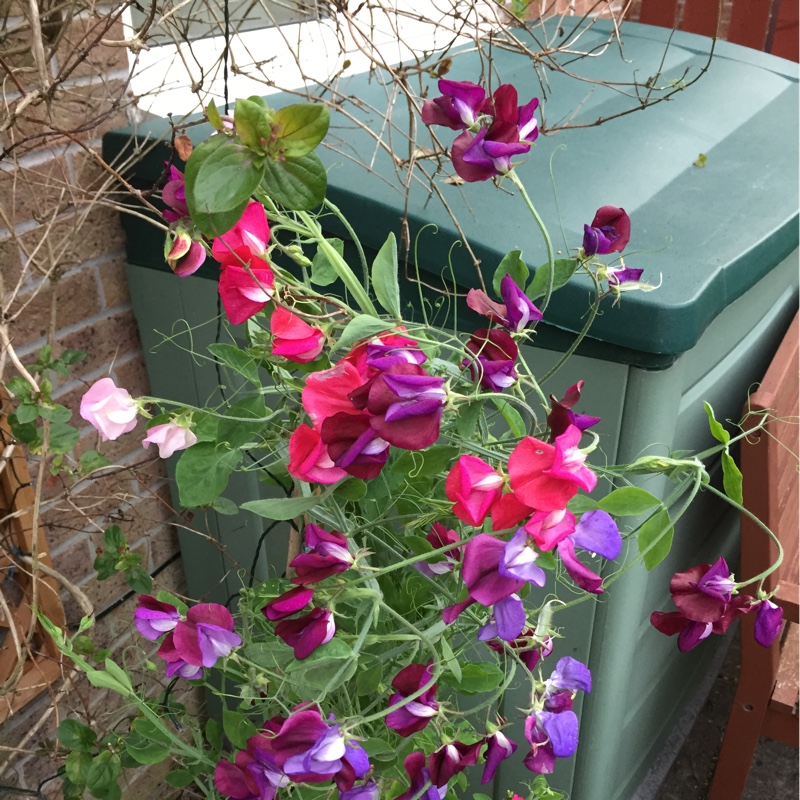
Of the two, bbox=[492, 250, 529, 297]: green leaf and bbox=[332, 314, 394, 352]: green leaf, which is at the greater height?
bbox=[332, 314, 394, 352]: green leaf

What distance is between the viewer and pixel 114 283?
132 cm

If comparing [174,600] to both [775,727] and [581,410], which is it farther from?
[775,727]

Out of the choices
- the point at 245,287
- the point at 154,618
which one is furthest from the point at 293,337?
the point at 154,618

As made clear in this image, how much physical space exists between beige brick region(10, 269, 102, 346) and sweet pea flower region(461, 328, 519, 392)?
0.69 metres

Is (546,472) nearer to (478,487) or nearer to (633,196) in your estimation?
(478,487)

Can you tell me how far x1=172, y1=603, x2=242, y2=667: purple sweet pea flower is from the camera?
0.81 metres

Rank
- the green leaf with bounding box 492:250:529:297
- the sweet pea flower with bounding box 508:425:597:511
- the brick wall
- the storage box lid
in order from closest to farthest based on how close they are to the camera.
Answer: the sweet pea flower with bounding box 508:425:597:511
the green leaf with bounding box 492:250:529:297
the storage box lid
the brick wall

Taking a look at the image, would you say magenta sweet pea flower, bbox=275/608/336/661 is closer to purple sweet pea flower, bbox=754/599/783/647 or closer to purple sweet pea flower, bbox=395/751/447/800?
purple sweet pea flower, bbox=395/751/447/800

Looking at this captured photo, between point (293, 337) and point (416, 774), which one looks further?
point (416, 774)

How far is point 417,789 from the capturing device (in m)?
0.80

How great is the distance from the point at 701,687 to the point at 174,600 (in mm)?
1597

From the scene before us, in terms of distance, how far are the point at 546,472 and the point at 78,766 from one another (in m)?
0.83

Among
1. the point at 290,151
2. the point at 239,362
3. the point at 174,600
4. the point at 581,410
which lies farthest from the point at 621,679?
the point at 290,151

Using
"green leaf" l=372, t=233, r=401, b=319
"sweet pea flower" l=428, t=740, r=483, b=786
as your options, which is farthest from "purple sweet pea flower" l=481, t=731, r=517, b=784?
"green leaf" l=372, t=233, r=401, b=319
